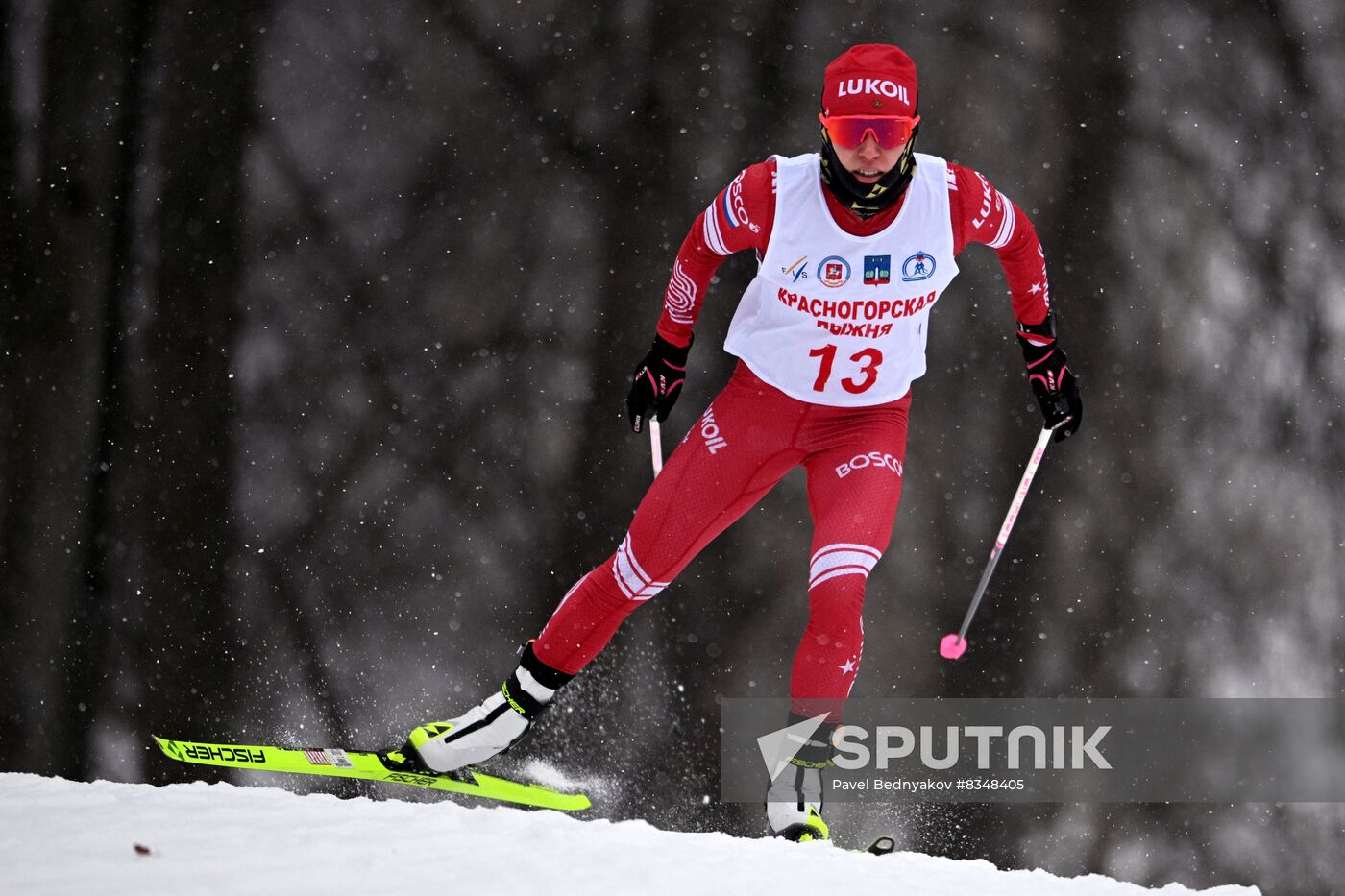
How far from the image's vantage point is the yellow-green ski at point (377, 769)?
403 centimetres

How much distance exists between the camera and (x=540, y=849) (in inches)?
120

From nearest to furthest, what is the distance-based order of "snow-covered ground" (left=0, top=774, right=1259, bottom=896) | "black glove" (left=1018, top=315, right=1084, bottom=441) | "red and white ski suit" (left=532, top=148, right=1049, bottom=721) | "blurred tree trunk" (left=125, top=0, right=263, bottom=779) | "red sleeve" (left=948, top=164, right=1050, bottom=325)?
"snow-covered ground" (left=0, top=774, right=1259, bottom=896)
"red and white ski suit" (left=532, top=148, right=1049, bottom=721)
"red sleeve" (left=948, top=164, right=1050, bottom=325)
"black glove" (left=1018, top=315, right=1084, bottom=441)
"blurred tree trunk" (left=125, top=0, right=263, bottom=779)

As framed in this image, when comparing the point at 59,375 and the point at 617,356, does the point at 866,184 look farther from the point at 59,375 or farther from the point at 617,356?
the point at 59,375

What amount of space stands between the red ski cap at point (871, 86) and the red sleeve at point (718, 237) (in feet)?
1.13

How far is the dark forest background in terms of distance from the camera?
20.7 feet

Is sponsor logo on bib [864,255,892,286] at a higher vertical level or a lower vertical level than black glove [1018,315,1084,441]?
higher

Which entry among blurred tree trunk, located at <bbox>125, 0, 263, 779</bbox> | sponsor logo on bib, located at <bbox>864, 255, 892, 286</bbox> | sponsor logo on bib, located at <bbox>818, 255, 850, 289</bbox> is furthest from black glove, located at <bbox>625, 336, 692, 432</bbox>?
blurred tree trunk, located at <bbox>125, 0, 263, 779</bbox>

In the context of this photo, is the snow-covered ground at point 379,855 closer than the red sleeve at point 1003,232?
Yes

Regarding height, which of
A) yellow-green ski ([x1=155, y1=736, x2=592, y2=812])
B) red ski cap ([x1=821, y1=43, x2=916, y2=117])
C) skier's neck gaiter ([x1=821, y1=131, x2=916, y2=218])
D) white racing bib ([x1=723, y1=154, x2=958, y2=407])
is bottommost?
yellow-green ski ([x1=155, y1=736, x2=592, y2=812])

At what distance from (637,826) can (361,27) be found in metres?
4.86

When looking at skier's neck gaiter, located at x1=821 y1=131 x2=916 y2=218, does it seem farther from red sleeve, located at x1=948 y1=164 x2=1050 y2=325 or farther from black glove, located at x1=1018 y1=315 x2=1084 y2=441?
black glove, located at x1=1018 y1=315 x2=1084 y2=441

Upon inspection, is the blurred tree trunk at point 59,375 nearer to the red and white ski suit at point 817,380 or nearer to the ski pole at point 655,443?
the ski pole at point 655,443

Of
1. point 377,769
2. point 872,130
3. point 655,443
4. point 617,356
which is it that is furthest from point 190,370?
point 872,130

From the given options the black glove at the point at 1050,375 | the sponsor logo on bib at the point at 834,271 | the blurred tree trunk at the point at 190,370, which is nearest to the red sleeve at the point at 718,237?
the sponsor logo on bib at the point at 834,271
